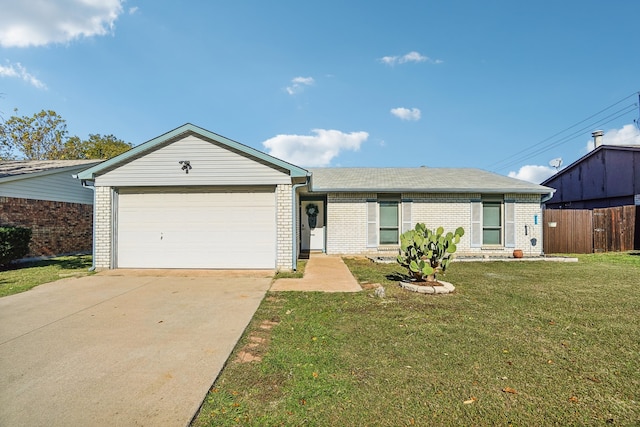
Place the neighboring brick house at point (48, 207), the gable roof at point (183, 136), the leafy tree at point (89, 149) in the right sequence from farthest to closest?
the leafy tree at point (89, 149), the neighboring brick house at point (48, 207), the gable roof at point (183, 136)

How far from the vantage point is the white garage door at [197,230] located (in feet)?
29.9

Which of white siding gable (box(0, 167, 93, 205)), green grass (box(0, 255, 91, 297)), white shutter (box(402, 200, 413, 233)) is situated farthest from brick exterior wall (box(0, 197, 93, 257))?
white shutter (box(402, 200, 413, 233))

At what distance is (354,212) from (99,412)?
1070cm

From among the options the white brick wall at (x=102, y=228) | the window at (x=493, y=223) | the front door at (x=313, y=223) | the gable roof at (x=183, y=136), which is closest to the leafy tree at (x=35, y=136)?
the white brick wall at (x=102, y=228)

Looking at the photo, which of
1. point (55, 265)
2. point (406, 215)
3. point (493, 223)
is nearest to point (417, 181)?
point (406, 215)

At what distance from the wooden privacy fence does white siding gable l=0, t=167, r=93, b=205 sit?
21209 millimetres

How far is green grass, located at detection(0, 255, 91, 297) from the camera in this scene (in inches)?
285

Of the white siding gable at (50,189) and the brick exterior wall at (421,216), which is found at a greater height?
→ the white siding gable at (50,189)

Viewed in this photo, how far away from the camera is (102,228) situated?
30.0 ft

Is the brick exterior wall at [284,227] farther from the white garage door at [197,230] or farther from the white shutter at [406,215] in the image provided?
the white shutter at [406,215]

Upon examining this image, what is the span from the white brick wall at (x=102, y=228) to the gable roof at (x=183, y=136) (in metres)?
0.64

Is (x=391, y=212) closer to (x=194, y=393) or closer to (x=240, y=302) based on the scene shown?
(x=240, y=302)

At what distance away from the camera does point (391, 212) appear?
12.7m

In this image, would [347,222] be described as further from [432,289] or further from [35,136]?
[35,136]
